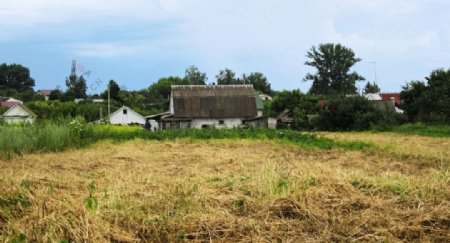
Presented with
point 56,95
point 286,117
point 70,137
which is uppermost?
point 56,95

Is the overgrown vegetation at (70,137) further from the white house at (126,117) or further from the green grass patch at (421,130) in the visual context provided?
the white house at (126,117)

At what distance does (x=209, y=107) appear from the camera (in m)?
37.6

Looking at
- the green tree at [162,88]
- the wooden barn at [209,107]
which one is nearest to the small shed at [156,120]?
the wooden barn at [209,107]

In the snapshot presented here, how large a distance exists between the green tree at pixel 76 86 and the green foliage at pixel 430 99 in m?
36.8

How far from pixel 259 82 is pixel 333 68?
56.1ft

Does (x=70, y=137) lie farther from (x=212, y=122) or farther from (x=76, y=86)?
(x=76, y=86)

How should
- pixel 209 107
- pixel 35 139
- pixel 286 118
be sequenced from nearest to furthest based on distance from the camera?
pixel 35 139, pixel 209 107, pixel 286 118

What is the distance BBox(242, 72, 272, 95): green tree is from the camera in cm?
7445

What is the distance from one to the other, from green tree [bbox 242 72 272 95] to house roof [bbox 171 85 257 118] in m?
33.9

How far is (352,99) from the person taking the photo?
31156 mm

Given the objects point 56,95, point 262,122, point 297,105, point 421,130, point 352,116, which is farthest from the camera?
point 56,95

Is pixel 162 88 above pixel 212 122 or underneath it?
above

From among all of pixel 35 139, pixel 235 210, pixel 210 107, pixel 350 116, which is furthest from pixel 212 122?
pixel 235 210

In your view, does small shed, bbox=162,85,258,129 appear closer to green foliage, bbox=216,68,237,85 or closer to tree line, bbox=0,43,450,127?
tree line, bbox=0,43,450,127
